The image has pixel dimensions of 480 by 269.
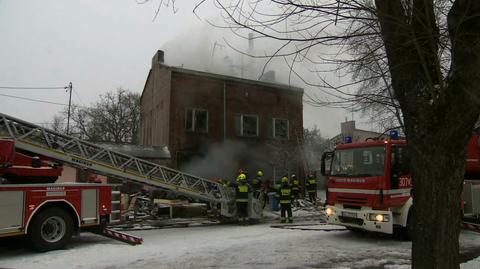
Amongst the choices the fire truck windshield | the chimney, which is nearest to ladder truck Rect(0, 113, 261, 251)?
the fire truck windshield

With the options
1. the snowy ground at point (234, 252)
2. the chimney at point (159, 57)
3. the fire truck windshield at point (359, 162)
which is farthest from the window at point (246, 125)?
the fire truck windshield at point (359, 162)

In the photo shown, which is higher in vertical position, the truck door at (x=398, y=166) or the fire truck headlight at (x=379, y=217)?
the truck door at (x=398, y=166)

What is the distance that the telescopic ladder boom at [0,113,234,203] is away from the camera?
10.1 metres

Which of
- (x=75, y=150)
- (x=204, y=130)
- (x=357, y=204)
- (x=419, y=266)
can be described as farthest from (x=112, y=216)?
(x=204, y=130)

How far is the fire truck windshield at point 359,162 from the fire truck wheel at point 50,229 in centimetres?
611

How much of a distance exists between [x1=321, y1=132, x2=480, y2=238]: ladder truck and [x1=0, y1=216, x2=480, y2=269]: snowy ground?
19.7 inches

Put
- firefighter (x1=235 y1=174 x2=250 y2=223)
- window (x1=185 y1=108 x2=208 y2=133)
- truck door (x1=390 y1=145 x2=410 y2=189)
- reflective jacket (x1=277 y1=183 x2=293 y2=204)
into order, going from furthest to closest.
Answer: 1. window (x1=185 y1=108 x2=208 y2=133)
2. firefighter (x1=235 y1=174 x2=250 y2=223)
3. reflective jacket (x1=277 y1=183 x2=293 y2=204)
4. truck door (x1=390 y1=145 x2=410 y2=189)

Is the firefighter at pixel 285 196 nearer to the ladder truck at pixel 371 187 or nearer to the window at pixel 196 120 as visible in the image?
the ladder truck at pixel 371 187

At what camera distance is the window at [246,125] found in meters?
26.6

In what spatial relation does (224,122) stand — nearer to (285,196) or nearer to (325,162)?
(285,196)

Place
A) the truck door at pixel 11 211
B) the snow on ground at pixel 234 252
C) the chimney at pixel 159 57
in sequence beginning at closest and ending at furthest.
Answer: the snow on ground at pixel 234 252
the truck door at pixel 11 211
the chimney at pixel 159 57

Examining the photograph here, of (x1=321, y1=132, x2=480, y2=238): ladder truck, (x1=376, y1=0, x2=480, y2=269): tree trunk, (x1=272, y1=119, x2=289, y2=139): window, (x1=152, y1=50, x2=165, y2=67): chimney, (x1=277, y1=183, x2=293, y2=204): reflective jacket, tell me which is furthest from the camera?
(x1=152, y1=50, x2=165, y2=67): chimney

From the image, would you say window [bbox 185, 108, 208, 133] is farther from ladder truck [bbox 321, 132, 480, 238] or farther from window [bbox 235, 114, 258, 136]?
ladder truck [bbox 321, 132, 480, 238]

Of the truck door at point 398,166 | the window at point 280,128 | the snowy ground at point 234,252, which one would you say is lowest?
the snowy ground at point 234,252
